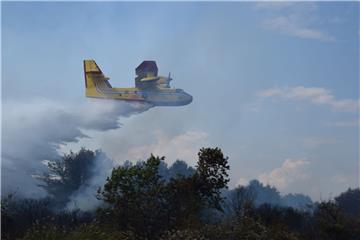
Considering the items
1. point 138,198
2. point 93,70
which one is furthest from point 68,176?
point 138,198

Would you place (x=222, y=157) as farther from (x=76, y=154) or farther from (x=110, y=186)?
(x=76, y=154)

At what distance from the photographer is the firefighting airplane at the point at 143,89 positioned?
49.8 metres

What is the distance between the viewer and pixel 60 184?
277 feet

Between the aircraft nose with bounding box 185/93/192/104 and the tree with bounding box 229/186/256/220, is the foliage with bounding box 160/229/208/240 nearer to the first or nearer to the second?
the tree with bounding box 229/186/256/220

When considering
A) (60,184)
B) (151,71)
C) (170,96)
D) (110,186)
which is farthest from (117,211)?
(60,184)

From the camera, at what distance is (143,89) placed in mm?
53656

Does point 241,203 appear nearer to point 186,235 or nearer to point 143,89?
point 143,89

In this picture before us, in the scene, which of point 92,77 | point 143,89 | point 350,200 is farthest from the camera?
point 350,200

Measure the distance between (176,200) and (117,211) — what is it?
310 cm

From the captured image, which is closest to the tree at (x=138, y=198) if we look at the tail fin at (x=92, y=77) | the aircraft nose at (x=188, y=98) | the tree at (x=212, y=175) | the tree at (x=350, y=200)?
the tree at (x=212, y=175)

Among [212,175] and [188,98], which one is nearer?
[212,175]

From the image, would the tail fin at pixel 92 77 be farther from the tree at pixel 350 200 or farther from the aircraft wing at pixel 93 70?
the tree at pixel 350 200

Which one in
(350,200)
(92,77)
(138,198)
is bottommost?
(138,198)

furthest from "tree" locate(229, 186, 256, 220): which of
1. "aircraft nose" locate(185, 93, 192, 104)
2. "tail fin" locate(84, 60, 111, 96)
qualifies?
"tail fin" locate(84, 60, 111, 96)
